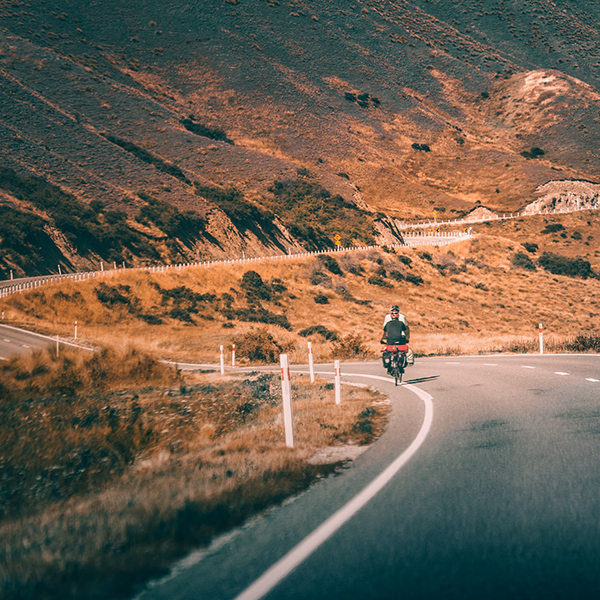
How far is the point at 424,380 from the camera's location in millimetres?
17094

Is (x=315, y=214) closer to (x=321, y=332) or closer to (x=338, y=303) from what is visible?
(x=338, y=303)

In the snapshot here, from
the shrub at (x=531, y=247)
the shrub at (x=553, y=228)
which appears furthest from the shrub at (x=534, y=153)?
the shrub at (x=531, y=247)

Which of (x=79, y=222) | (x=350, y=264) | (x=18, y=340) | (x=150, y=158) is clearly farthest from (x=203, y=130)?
(x=18, y=340)

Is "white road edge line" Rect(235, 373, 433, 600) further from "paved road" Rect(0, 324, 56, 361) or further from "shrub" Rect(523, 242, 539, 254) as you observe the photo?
"shrub" Rect(523, 242, 539, 254)

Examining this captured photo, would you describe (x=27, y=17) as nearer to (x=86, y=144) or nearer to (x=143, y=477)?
(x=86, y=144)

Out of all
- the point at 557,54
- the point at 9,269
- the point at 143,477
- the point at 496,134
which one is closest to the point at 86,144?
the point at 9,269

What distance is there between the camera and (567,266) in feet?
277

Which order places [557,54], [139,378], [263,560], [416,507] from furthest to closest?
[557,54] → [139,378] → [416,507] → [263,560]

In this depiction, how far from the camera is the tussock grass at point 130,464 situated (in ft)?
15.7

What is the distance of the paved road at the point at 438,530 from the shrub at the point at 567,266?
79143mm

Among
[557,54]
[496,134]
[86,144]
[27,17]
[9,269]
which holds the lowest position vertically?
[9,269]

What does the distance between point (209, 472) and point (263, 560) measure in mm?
2818

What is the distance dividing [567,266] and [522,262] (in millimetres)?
5361

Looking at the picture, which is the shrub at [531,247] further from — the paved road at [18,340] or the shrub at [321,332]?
the paved road at [18,340]
